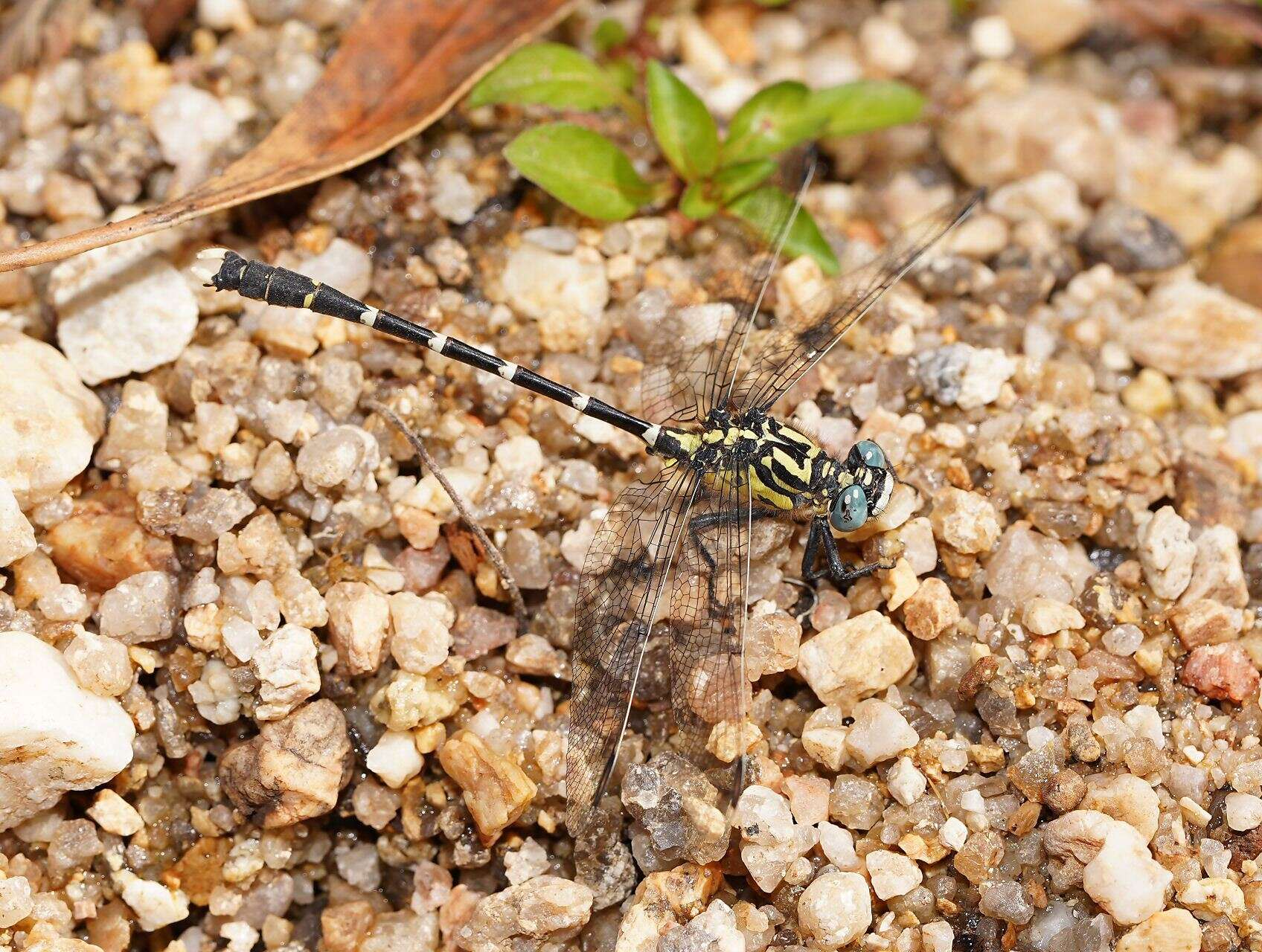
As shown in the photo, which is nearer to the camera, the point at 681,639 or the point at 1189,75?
the point at 681,639

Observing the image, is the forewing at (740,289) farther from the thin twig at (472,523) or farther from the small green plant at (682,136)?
the thin twig at (472,523)

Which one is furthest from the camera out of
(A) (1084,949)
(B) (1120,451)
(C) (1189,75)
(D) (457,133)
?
(C) (1189,75)

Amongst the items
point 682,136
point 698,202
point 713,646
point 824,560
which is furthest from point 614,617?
point 682,136

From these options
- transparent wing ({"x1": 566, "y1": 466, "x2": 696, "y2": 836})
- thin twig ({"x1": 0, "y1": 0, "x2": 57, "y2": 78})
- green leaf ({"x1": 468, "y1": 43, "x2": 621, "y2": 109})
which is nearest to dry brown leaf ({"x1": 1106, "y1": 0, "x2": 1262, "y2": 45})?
green leaf ({"x1": 468, "y1": 43, "x2": 621, "y2": 109})

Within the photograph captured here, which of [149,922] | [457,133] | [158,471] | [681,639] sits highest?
[457,133]

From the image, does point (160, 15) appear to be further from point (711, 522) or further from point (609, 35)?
point (711, 522)

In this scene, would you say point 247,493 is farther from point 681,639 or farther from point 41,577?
point 681,639

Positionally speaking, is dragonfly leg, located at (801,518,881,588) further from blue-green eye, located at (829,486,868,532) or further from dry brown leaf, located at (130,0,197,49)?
dry brown leaf, located at (130,0,197,49)

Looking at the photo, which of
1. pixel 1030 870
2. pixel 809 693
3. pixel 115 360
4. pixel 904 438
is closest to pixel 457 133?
pixel 115 360
